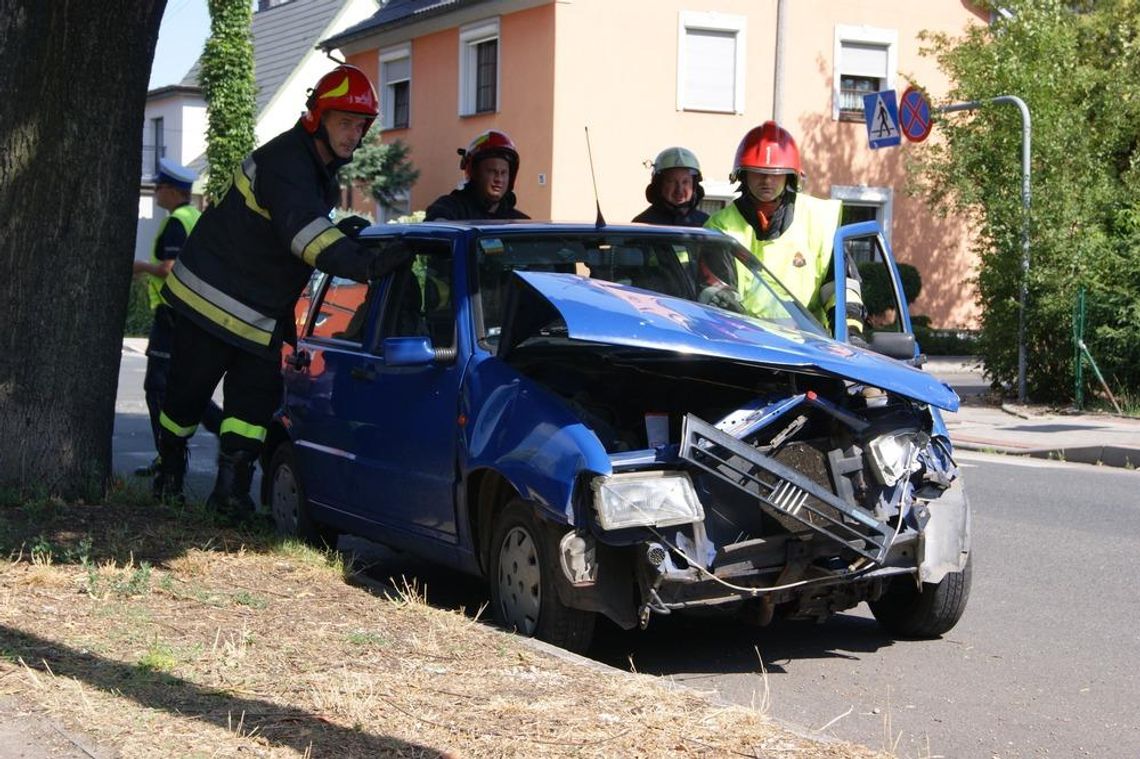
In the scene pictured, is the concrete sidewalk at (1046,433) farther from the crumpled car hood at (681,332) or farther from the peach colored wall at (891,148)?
the peach colored wall at (891,148)

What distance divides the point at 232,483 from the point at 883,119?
40.0 feet

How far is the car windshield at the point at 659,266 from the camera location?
671 cm

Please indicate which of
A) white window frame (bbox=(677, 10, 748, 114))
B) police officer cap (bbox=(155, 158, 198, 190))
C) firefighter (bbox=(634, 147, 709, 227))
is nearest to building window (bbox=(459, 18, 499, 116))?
white window frame (bbox=(677, 10, 748, 114))

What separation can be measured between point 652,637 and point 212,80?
31.9m

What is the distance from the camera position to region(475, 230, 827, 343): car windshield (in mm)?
6707

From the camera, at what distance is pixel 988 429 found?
1556 centimetres

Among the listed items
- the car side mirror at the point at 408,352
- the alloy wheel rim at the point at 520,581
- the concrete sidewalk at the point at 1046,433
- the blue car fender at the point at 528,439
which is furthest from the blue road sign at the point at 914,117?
the alloy wheel rim at the point at 520,581

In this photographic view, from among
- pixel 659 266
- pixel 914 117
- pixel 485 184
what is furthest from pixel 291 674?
pixel 914 117

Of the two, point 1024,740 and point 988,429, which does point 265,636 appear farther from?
point 988,429

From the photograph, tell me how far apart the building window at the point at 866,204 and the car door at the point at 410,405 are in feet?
82.2

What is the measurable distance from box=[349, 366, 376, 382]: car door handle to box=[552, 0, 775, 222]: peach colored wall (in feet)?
70.3

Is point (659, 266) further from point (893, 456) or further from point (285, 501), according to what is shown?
point (285, 501)

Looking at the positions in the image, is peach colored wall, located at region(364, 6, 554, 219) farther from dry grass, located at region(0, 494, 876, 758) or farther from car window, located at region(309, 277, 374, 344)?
dry grass, located at region(0, 494, 876, 758)

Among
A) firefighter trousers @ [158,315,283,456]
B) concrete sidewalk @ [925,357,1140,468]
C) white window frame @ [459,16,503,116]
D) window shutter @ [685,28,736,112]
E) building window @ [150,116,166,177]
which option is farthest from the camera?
building window @ [150,116,166,177]
